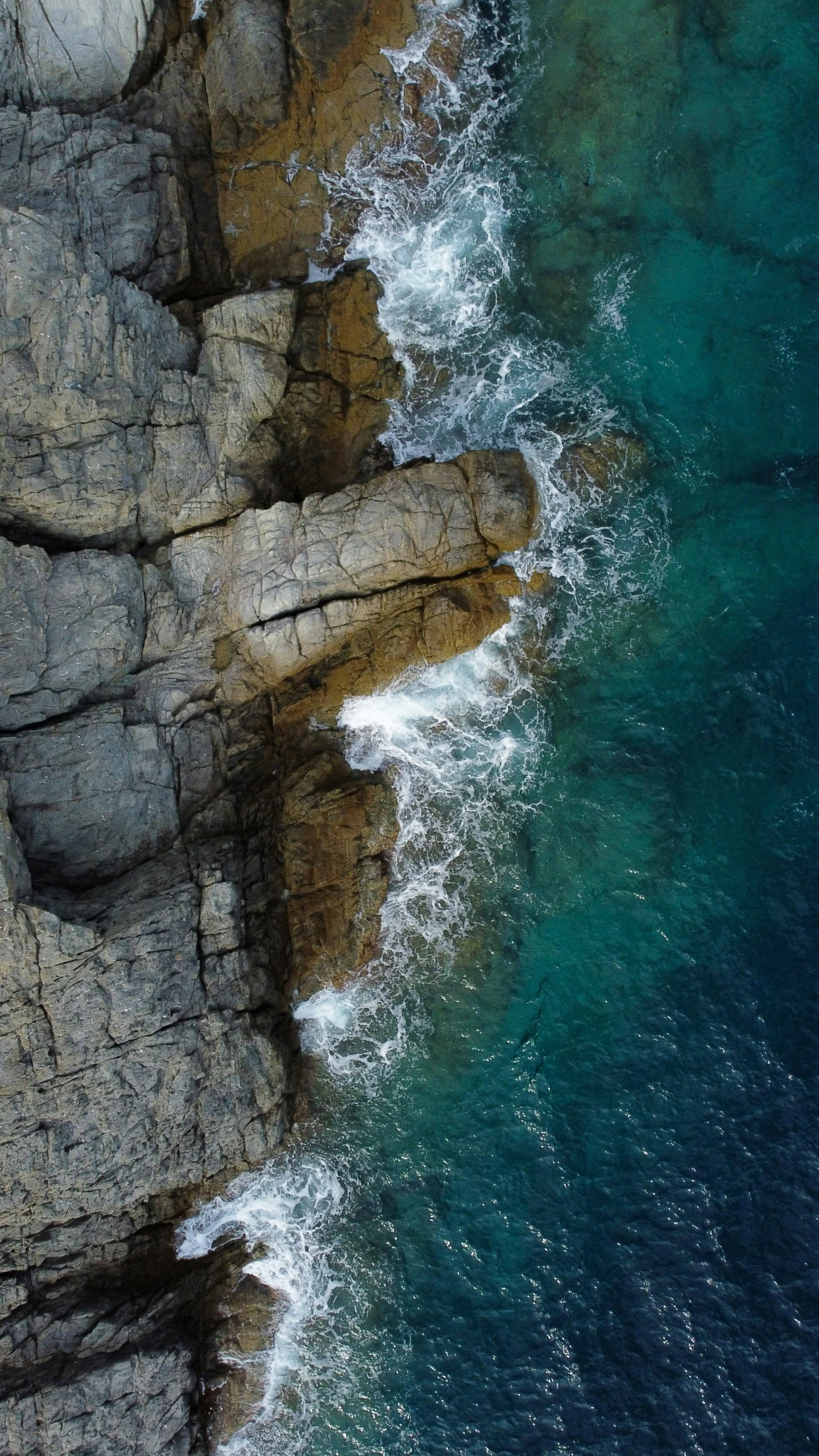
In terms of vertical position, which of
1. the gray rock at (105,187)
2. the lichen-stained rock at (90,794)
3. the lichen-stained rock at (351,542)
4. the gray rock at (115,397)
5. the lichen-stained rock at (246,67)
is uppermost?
the lichen-stained rock at (246,67)

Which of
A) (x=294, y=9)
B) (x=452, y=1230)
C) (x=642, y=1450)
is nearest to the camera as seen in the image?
(x=642, y=1450)

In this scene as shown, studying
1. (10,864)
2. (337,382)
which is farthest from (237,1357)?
(337,382)

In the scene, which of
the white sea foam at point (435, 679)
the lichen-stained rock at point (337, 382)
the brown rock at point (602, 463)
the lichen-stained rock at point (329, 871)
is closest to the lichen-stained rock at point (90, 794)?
the lichen-stained rock at point (329, 871)

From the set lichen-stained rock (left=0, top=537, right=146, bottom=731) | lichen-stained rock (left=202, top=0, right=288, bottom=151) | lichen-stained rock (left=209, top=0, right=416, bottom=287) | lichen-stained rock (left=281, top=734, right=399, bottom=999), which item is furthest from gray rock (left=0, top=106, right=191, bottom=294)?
lichen-stained rock (left=281, top=734, right=399, bottom=999)

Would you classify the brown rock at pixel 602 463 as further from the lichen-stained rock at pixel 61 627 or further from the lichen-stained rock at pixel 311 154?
the lichen-stained rock at pixel 61 627

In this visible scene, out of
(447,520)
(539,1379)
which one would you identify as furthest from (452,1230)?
(447,520)

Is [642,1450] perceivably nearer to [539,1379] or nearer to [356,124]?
[539,1379]
